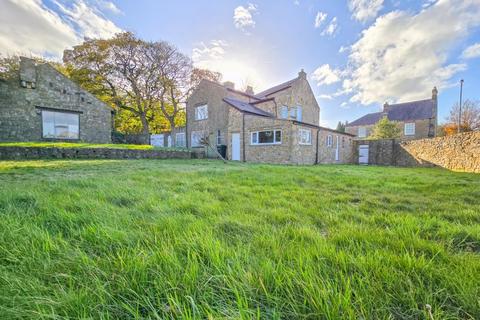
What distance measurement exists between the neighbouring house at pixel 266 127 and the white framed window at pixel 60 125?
29.6ft

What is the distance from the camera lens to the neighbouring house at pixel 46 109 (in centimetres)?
1244

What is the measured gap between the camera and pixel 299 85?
19516 millimetres

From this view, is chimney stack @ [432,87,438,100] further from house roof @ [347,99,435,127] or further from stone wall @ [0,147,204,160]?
stone wall @ [0,147,204,160]

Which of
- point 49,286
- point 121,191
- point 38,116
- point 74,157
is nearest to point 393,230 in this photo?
point 49,286

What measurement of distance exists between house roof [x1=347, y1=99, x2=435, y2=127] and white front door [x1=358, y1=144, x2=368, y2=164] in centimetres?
1493

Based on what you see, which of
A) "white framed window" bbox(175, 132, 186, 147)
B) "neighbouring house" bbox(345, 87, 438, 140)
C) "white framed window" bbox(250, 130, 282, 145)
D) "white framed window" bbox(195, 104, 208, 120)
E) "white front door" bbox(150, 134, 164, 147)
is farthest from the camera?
"neighbouring house" bbox(345, 87, 438, 140)

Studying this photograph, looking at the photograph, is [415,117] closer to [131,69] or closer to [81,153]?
[131,69]

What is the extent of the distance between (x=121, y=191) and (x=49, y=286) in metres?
2.38

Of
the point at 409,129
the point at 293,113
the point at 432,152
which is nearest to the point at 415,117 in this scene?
the point at 409,129

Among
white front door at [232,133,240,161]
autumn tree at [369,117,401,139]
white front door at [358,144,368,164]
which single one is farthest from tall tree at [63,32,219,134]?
autumn tree at [369,117,401,139]

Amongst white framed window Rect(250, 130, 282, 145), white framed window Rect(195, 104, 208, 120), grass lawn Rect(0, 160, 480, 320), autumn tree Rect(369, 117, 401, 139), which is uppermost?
white framed window Rect(195, 104, 208, 120)

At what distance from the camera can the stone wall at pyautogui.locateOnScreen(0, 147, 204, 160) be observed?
8855 mm

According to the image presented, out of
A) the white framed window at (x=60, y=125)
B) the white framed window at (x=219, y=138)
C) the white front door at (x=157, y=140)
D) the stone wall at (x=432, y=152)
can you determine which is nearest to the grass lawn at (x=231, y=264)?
the stone wall at (x=432, y=152)

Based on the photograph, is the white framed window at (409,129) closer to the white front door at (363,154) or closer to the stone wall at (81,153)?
the white front door at (363,154)
